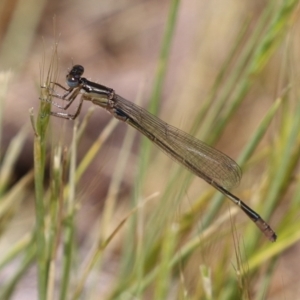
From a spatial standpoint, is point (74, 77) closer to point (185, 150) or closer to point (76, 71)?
point (76, 71)

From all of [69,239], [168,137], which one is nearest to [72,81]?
[168,137]

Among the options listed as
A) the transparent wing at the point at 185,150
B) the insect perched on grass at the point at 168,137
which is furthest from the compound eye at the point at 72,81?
the transparent wing at the point at 185,150

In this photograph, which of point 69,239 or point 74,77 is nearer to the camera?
point 69,239

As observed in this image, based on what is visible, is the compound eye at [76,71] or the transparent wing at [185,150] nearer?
the transparent wing at [185,150]

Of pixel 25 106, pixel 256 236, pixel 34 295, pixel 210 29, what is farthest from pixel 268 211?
pixel 25 106

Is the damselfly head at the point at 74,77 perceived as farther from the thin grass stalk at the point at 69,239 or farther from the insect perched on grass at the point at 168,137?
the thin grass stalk at the point at 69,239

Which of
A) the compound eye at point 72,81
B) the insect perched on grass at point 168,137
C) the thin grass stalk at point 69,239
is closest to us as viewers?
the thin grass stalk at point 69,239

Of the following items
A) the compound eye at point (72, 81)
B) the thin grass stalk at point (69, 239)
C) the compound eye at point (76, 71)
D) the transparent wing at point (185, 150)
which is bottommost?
the thin grass stalk at point (69, 239)

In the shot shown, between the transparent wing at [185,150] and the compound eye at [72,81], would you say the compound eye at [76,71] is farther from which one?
the transparent wing at [185,150]

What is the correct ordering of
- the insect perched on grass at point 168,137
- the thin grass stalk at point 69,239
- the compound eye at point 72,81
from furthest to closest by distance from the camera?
the compound eye at point 72,81 < the insect perched on grass at point 168,137 < the thin grass stalk at point 69,239

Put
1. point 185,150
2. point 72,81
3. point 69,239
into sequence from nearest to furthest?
1. point 69,239
2. point 185,150
3. point 72,81

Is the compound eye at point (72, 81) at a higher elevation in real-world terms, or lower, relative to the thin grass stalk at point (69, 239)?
higher

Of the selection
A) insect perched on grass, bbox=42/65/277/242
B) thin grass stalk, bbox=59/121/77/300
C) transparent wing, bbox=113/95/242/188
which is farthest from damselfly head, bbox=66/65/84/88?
thin grass stalk, bbox=59/121/77/300
